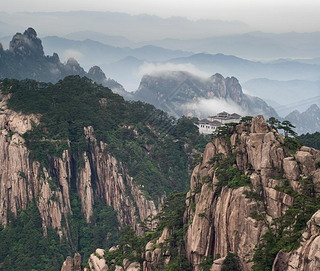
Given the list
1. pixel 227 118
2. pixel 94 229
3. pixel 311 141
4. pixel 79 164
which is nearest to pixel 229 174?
pixel 311 141

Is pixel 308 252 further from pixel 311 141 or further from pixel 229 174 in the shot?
pixel 311 141

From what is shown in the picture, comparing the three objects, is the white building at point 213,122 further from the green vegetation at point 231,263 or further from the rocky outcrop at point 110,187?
the green vegetation at point 231,263

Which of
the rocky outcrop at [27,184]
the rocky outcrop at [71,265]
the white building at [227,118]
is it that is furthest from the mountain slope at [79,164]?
the rocky outcrop at [71,265]

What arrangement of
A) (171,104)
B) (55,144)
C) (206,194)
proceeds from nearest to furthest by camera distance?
1. (206,194)
2. (55,144)
3. (171,104)

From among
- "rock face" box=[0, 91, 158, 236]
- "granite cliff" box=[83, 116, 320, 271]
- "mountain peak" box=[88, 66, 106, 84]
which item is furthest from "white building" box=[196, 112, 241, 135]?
"mountain peak" box=[88, 66, 106, 84]

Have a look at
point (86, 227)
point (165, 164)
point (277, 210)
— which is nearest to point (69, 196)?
point (86, 227)

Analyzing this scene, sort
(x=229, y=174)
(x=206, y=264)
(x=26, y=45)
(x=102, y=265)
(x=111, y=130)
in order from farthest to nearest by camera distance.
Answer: (x=26, y=45), (x=111, y=130), (x=102, y=265), (x=229, y=174), (x=206, y=264)

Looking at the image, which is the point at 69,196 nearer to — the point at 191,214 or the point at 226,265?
the point at 191,214
